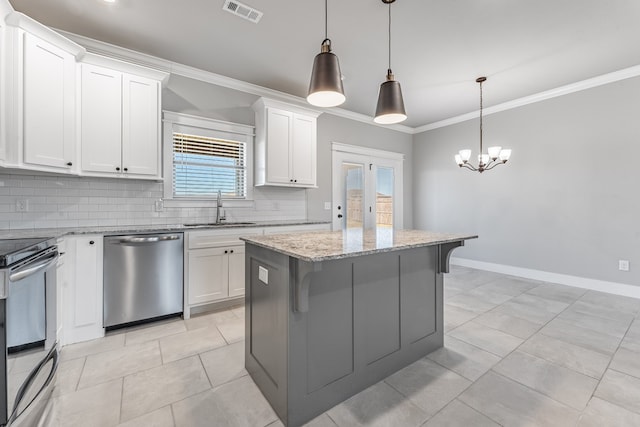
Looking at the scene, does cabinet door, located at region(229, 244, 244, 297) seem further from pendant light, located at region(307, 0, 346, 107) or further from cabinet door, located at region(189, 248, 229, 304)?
pendant light, located at region(307, 0, 346, 107)

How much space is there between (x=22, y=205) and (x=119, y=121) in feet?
3.78

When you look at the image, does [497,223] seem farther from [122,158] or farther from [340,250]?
[122,158]

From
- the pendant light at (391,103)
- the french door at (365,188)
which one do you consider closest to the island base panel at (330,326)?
the pendant light at (391,103)

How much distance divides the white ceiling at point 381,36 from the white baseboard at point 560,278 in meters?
2.74

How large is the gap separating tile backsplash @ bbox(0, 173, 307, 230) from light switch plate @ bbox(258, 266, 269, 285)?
2.10 metres

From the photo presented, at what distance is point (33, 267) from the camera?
1.58 m

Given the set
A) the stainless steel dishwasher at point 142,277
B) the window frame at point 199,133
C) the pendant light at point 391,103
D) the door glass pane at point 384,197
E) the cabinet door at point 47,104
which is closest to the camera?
the pendant light at point 391,103

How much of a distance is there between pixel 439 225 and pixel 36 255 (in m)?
5.70

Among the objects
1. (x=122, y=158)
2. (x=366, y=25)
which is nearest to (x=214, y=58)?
(x=122, y=158)

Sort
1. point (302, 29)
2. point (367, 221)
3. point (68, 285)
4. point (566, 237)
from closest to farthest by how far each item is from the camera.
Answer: point (68, 285), point (302, 29), point (566, 237), point (367, 221)

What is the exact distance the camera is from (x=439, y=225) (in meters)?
5.61

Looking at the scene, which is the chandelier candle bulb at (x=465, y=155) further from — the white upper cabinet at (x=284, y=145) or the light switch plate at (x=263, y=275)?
the light switch plate at (x=263, y=275)

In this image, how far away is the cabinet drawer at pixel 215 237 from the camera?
9.52ft

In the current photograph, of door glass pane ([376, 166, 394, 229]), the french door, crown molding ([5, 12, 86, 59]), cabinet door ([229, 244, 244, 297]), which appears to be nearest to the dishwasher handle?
cabinet door ([229, 244, 244, 297])
